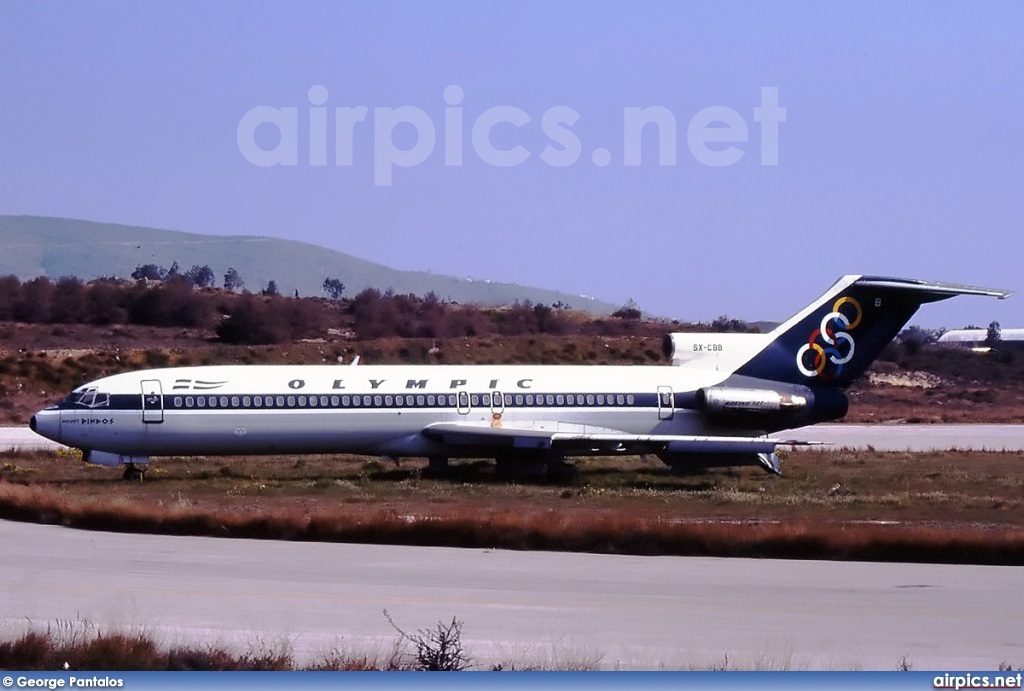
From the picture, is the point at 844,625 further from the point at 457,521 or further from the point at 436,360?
the point at 436,360

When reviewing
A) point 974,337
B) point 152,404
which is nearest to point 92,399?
point 152,404

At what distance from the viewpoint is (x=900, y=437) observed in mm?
46500

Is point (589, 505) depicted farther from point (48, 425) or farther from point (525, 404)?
point (48, 425)

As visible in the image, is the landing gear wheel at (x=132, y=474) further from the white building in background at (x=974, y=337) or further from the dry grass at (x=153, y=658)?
the white building in background at (x=974, y=337)

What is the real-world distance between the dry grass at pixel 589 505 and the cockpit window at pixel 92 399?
180 cm

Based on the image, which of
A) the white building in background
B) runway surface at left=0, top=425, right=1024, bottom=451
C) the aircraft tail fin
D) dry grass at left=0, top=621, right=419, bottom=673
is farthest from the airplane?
the white building in background

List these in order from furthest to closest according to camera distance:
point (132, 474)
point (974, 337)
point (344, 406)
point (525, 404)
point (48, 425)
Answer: point (974, 337), point (525, 404), point (344, 406), point (132, 474), point (48, 425)

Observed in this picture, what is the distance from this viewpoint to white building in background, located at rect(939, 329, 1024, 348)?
13760cm

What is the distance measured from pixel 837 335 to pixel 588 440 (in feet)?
24.1

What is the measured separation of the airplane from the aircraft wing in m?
0.03

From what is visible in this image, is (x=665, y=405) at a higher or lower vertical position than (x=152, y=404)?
lower

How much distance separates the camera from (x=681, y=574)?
16.6 metres

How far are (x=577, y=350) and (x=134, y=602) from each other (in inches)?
2582

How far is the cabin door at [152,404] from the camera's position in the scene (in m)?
30.4
